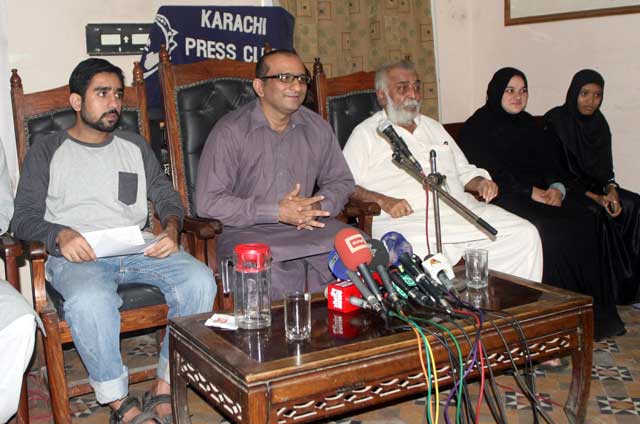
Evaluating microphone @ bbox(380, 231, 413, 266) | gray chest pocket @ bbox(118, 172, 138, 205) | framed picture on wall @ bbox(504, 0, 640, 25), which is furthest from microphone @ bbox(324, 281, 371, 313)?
framed picture on wall @ bbox(504, 0, 640, 25)

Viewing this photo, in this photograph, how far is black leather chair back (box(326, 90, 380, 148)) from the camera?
3.73 metres

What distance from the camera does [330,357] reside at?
6.12ft

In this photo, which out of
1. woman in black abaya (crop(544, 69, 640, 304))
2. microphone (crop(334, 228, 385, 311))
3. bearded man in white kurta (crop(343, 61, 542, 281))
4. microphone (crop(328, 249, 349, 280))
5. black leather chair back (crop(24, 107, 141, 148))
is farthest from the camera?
woman in black abaya (crop(544, 69, 640, 304))

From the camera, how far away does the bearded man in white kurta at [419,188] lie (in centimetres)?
341

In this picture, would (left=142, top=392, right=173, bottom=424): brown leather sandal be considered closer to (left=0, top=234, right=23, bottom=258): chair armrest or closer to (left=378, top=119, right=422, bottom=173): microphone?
(left=0, top=234, right=23, bottom=258): chair armrest

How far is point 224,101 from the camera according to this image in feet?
11.1

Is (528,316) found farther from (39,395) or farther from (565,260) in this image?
(39,395)

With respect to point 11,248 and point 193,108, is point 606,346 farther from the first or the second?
point 11,248

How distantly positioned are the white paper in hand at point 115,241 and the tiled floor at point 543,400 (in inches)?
25.7

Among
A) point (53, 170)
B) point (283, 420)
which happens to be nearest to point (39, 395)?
point (53, 170)

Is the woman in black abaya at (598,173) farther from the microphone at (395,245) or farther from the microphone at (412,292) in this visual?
the microphone at (412,292)

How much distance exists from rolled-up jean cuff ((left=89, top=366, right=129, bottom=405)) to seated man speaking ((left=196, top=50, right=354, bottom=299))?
26.4 inches

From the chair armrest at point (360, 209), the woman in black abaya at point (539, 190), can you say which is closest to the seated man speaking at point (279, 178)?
the chair armrest at point (360, 209)

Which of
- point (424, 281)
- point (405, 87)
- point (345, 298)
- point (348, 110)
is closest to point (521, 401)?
point (424, 281)
